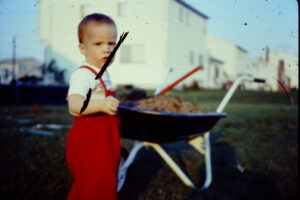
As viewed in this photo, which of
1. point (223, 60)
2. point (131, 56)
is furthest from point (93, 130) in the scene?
point (223, 60)

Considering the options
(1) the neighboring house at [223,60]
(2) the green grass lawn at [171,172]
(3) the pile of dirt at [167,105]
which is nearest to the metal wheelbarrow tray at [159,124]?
(3) the pile of dirt at [167,105]

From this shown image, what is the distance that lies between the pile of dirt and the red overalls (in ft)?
3.68

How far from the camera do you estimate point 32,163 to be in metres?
3.64

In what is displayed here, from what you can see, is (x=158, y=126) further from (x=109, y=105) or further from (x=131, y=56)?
(x=131, y=56)

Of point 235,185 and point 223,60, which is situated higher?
point 223,60

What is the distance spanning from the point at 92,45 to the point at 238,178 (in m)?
2.54

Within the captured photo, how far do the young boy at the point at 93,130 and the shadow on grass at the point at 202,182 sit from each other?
1.17 metres

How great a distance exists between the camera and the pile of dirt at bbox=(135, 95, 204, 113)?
2853 mm

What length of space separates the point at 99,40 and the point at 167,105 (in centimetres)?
134

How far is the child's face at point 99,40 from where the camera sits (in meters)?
1.67

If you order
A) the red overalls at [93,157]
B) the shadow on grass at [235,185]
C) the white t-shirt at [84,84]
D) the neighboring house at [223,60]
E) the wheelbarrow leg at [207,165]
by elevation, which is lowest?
the shadow on grass at [235,185]

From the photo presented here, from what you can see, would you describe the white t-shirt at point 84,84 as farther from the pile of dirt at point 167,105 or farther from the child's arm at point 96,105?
the pile of dirt at point 167,105

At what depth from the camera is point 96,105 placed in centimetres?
153

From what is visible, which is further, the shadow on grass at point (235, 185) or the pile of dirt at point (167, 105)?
the shadow on grass at point (235, 185)
